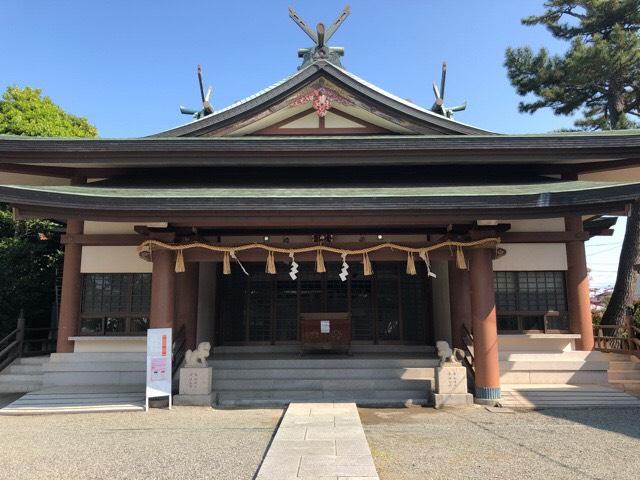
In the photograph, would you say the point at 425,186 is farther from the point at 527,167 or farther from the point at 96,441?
the point at 96,441

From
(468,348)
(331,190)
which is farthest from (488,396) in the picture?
(331,190)

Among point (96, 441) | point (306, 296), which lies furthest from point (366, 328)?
point (96, 441)

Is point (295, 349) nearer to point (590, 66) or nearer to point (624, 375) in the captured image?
point (624, 375)

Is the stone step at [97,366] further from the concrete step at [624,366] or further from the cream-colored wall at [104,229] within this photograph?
the concrete step at [624,366]

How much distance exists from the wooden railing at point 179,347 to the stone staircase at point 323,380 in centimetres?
76

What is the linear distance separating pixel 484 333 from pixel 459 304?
2.38 metres

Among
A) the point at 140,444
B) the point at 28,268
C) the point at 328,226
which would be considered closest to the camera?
the point at 140,444

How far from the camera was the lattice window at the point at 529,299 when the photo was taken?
38.8 ft

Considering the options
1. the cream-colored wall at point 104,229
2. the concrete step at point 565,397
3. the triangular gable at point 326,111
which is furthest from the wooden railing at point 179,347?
the concrete step at point 565,397

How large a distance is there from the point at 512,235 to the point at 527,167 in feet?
6.50

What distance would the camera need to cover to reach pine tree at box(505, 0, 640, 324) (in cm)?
1805

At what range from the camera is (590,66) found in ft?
64.8

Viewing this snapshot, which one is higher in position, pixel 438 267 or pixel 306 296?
pixel 438 267

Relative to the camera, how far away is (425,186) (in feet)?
35.9
